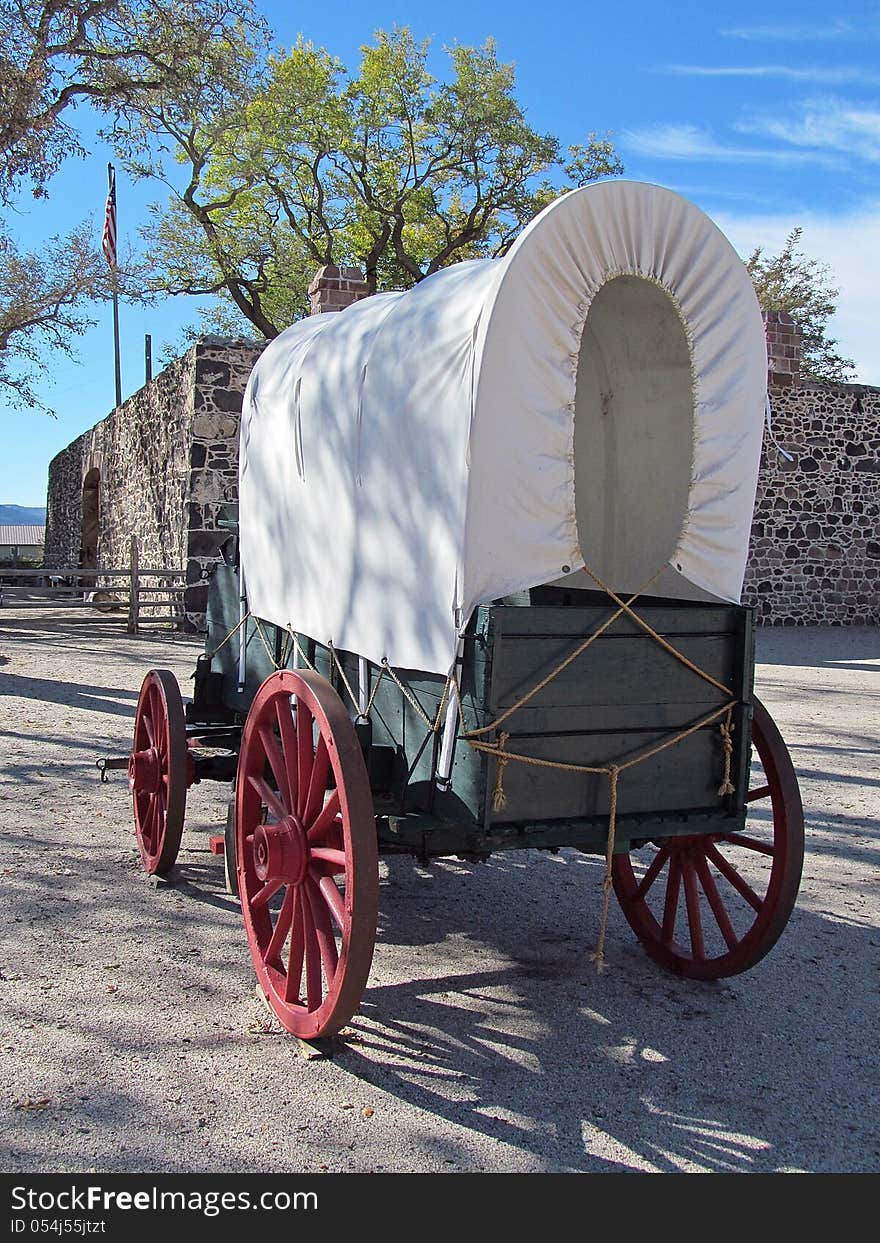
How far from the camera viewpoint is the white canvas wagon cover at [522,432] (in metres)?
2.91

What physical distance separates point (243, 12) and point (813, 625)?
11.9 m

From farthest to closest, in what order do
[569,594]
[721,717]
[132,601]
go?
[132,601], [569,594], [721,717]

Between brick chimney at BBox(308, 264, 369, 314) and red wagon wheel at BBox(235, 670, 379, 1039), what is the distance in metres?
9.99

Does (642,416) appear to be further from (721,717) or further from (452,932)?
(452,932)

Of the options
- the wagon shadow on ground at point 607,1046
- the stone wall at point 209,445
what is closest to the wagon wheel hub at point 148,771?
the wagon shadow on ground at point 607,1046

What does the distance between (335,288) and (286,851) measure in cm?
1055

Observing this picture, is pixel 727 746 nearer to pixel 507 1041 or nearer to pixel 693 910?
pixel 693 910

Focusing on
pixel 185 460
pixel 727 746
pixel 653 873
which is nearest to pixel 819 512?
pixel 185 460

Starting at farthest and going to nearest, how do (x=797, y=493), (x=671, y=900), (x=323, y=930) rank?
(x=797, y=493)
(x=671, y=900)
(x=323, y=930)

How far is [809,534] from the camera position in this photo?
691 inches

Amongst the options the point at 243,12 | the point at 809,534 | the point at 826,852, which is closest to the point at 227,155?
the point at 243,12

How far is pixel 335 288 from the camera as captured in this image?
12695 mm

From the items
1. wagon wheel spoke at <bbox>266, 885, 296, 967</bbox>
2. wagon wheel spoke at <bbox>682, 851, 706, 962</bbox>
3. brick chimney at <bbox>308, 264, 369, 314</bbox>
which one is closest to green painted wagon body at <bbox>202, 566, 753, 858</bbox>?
wagon wheel spoke at <bbox>266, 885, 296, 967</bbox>

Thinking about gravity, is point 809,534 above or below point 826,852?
above
